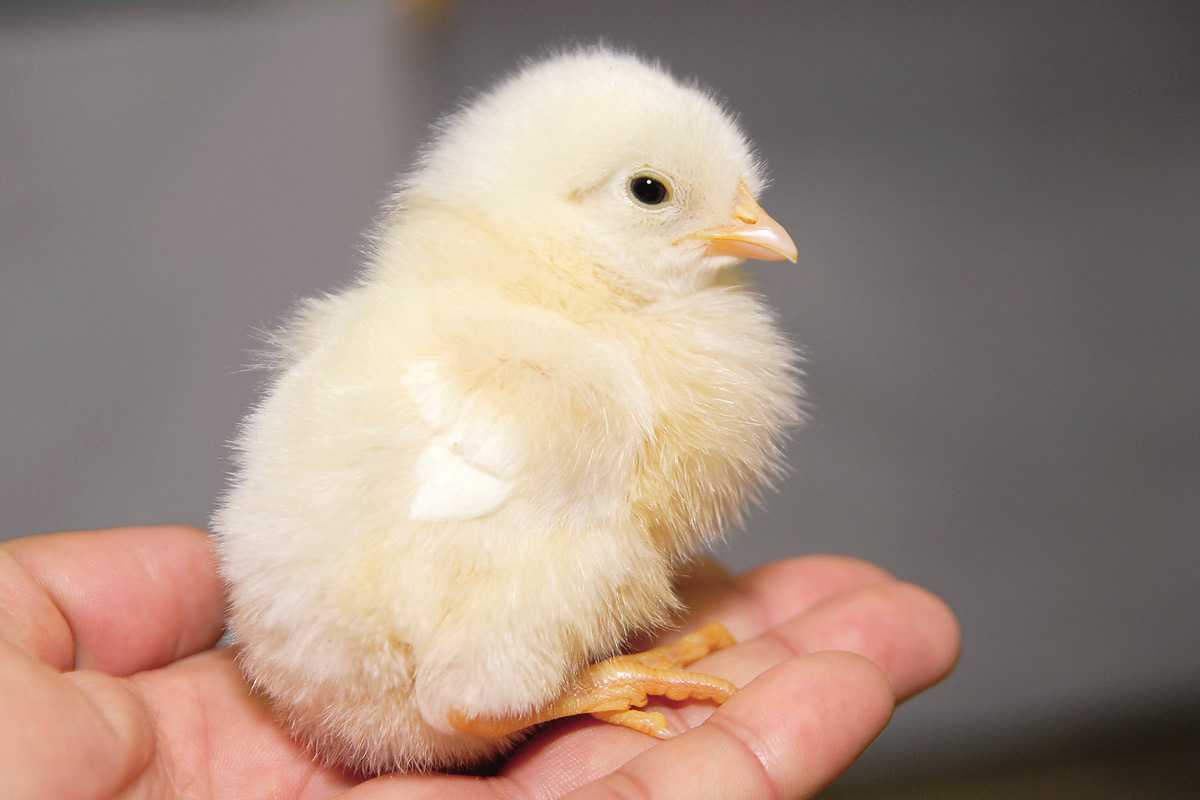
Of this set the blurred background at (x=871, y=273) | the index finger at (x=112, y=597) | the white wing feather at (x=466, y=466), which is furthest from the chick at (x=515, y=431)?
the blurred background at (x=871, y=273)

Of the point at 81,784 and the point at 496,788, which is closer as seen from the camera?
the point at 81,784

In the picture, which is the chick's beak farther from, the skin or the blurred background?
the blurred background

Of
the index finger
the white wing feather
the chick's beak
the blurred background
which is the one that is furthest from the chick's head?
the blurred background

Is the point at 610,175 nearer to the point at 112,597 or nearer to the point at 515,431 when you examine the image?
the point at 515,431

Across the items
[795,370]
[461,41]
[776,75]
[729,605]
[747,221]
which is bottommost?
[729,605]

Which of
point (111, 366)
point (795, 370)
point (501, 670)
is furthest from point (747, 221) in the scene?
point (111, 366)

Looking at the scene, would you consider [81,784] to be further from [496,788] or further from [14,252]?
[14,252]
